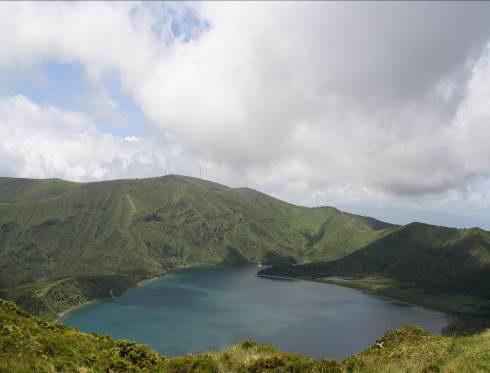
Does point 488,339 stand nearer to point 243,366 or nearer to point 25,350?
point 243,366

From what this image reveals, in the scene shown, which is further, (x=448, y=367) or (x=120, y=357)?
(x=120, y=357)

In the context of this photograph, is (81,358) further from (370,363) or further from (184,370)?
(370,363)

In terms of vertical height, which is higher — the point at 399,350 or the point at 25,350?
the point at 399,350

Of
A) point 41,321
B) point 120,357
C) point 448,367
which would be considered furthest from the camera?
point 41,321

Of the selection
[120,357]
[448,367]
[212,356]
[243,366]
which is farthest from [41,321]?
[448,367]

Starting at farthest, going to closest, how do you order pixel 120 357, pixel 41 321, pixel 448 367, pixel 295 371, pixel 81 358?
pixel 41 321 < pixel 120 357 < pixel 81 358 < pixel 295 371 < pixel 448 367

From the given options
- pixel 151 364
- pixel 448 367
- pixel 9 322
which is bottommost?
pixel 151 364

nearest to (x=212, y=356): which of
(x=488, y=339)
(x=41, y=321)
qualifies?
(x=488, y=339)
